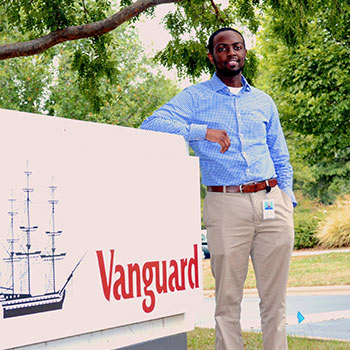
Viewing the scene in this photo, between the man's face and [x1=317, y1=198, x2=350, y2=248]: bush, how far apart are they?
57.1ft

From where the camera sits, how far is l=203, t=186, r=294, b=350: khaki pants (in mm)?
3793

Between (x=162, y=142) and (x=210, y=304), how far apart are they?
932 centimetres

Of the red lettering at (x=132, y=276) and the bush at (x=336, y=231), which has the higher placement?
the red lettering at (x=132, y=276)

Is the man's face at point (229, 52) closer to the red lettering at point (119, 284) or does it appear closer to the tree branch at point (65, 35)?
the red lettering at point (119, 284)

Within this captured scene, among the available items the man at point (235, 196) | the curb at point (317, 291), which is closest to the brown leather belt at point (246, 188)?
the man at point (235, 196)

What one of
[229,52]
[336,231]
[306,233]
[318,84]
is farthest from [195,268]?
[306,233]

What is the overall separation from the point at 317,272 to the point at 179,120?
11.9m

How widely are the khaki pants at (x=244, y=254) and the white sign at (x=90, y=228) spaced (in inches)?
17.3

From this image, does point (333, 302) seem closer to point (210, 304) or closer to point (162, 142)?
point (210, 304)

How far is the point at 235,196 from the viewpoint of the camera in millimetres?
3832

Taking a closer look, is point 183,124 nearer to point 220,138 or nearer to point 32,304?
point 220,138

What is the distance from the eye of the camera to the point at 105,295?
2.81 m

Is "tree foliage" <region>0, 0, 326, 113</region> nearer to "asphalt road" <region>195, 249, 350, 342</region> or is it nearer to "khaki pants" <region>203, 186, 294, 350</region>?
"asphalt road" <region>195, 249, 350, 342</region>

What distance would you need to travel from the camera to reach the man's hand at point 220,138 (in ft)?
12.1
